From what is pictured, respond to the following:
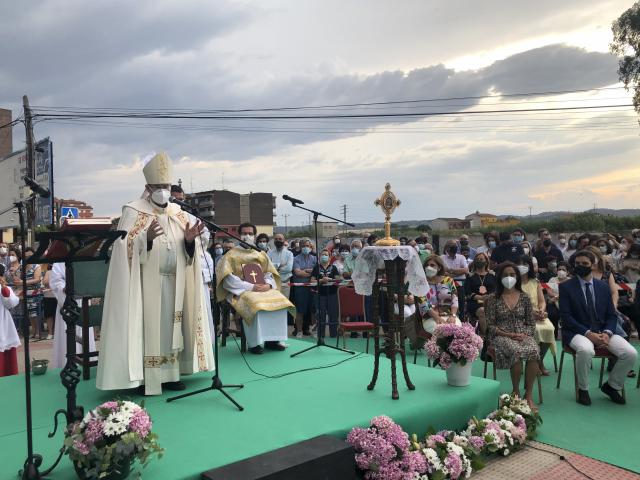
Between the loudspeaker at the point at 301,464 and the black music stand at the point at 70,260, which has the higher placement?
the black music stand at the point at 70,260

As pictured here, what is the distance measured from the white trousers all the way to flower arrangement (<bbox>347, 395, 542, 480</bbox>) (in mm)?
1204

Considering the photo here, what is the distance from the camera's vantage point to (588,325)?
633 cm

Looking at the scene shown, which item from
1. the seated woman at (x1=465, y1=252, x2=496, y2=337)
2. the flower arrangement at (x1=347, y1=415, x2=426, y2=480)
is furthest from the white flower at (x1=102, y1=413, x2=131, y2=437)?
the seated woman at (x1=465, y1=252, x2=496, y2=337)

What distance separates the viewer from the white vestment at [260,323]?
7.14m

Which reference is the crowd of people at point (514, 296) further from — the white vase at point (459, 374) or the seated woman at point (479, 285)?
the white vase at point (459, 374)

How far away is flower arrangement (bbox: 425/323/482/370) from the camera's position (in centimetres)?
525

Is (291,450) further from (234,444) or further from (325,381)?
(325,381)

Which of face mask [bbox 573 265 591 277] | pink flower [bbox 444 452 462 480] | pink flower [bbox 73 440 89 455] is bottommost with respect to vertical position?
pink flower [bbox 444 452 462 480]

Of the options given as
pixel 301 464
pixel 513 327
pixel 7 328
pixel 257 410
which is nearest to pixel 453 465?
pixel 301 464

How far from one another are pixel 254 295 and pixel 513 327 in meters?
3.44

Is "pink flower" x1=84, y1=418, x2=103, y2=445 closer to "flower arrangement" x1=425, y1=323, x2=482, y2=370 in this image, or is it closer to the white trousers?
"flower arrangement" x1=425, y1=323, x2=482, y2=370

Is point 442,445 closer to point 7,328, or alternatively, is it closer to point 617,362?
point 617,362

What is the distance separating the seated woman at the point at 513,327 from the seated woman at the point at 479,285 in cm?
144

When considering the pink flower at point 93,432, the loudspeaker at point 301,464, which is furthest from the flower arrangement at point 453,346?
the pink flower at point 93,432
